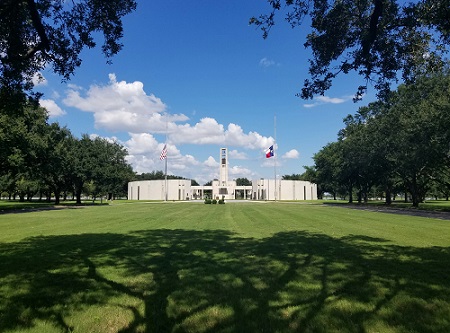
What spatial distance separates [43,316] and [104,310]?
0.82 m

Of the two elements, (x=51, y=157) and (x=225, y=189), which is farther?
(x=225, y=189)

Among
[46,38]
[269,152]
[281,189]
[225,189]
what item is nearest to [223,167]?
[225,189]

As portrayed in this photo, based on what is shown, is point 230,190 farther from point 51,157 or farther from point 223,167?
point 51,157

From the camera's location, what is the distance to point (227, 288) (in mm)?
6398

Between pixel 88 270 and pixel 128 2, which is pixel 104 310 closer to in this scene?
pixel 88 270

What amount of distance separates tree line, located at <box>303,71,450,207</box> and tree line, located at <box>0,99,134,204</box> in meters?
32.3

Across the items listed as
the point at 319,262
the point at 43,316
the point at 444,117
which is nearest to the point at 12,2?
the point at 43,316

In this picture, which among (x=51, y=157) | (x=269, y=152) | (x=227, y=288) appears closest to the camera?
(x=227, y=288)

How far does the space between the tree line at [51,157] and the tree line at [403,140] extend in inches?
1271

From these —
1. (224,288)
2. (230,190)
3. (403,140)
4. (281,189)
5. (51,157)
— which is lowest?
(224,288)

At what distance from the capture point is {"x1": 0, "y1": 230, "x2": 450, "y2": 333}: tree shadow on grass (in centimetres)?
489

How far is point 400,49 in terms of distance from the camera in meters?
9.68

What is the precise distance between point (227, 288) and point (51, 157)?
41.3m

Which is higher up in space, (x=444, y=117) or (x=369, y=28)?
(x=444, y=117)
